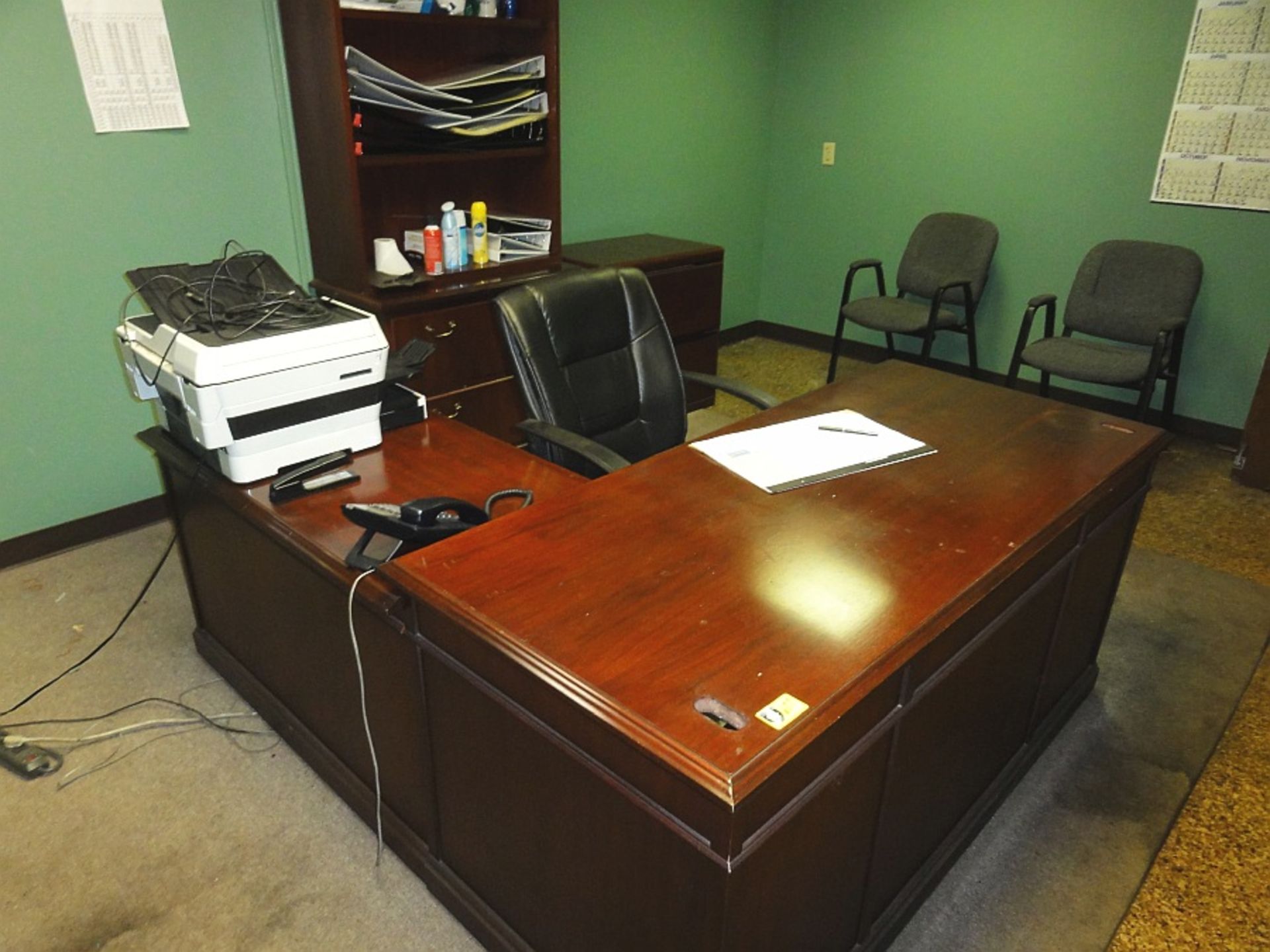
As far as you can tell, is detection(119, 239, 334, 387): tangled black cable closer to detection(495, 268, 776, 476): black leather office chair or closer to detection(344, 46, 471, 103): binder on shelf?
detection(495, 268, 776, 476): black leather office chair

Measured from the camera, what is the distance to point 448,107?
2910mm

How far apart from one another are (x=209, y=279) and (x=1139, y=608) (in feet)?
8.90

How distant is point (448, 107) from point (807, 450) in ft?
6.17

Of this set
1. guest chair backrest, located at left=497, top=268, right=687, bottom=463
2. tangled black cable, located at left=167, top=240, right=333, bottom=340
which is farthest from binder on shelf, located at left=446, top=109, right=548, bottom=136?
tangled black cable, located at left=167, top=240, right=333, bottom=340

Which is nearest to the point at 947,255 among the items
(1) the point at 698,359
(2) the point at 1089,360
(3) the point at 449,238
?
(2) the point at 1089,360

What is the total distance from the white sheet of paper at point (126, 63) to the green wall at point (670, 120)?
5.17ft

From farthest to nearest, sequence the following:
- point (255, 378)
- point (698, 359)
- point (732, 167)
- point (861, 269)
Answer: point (732, 167)
point (861, 269)
point (698, 359)
point (255, 378)

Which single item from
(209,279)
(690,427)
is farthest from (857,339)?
(209,279)

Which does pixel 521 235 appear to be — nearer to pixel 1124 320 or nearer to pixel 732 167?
pixel 732 167

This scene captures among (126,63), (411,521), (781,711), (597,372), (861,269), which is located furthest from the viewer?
(861,269)

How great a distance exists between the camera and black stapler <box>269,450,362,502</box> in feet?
5.72

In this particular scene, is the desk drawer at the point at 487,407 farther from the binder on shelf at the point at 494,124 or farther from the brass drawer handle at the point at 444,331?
the binder on shelf at the point at 494,124

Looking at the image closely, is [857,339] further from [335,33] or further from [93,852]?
[93,852]

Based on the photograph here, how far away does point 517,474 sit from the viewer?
1821 millimetres
